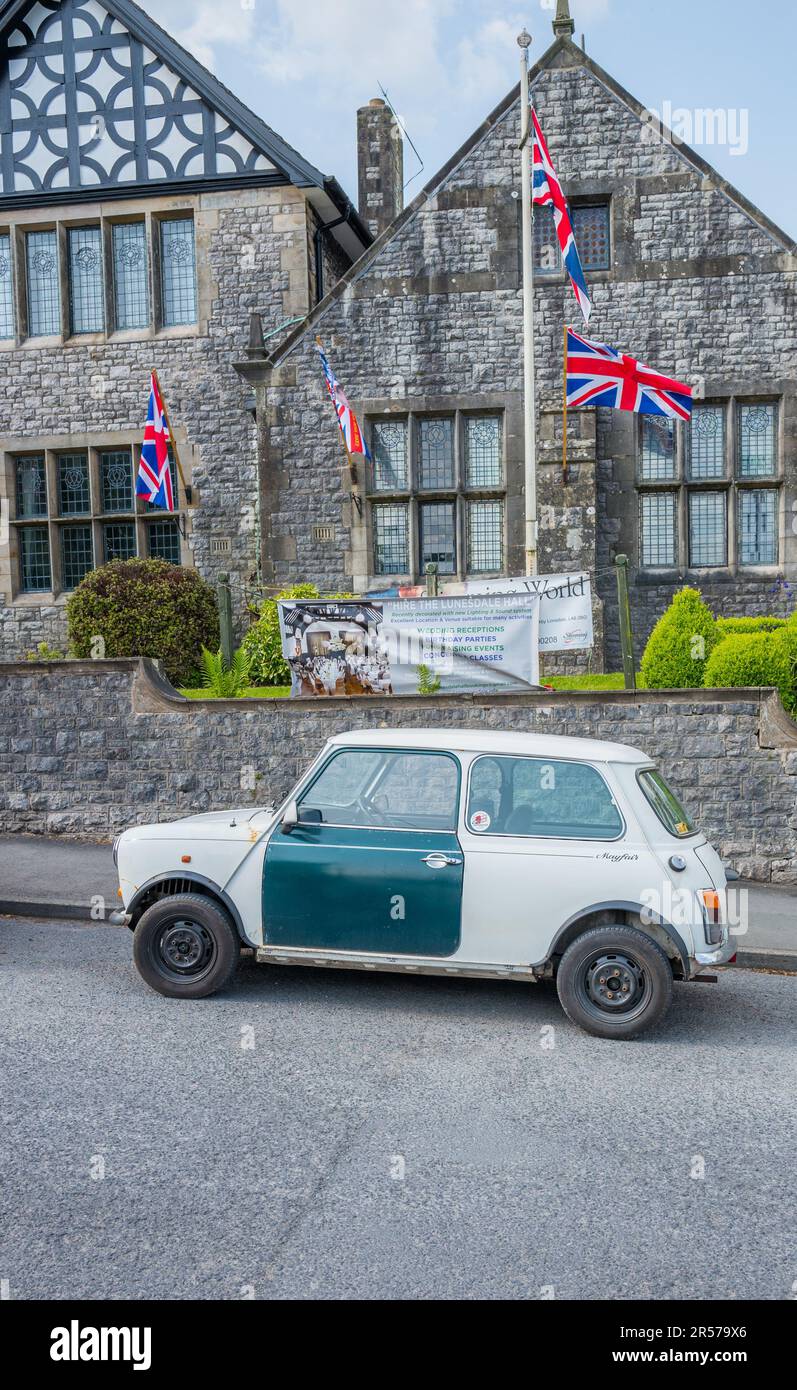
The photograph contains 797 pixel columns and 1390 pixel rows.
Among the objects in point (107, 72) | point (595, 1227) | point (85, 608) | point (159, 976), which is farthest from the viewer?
point (107, 72)

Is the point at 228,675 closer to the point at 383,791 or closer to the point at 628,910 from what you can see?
the point at 383,791

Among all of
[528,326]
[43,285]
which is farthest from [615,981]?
[43,285]

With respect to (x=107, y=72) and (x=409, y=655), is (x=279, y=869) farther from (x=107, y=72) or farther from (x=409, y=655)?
(x=107, y=72)

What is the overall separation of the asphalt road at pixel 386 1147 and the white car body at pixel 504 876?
398mm

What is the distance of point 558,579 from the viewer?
35.5ft

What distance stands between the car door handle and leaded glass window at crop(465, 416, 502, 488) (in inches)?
424

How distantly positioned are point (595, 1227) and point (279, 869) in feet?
10.0

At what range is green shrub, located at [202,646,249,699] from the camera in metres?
12.4

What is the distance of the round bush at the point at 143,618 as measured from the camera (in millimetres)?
15438

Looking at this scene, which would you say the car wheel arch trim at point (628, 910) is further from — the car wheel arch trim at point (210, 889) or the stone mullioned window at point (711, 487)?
the stone mullioned window at point (711, 487)

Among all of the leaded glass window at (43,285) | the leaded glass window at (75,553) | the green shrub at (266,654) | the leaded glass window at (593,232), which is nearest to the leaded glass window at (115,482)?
the leaded glass window at (75,553)

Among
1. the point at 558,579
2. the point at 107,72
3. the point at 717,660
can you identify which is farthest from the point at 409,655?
the point at 107,72

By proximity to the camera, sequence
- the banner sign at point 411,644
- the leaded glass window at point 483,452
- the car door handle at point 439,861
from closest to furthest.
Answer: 1. the car door handle at point 439,861
2. the banner sign at point 411,644
3. the leaded glass window at point 483,452

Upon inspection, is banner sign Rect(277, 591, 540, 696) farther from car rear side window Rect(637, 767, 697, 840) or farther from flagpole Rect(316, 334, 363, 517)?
flagpole Rect(316, 334, 363, 517)
